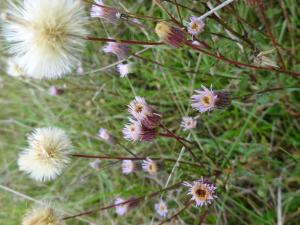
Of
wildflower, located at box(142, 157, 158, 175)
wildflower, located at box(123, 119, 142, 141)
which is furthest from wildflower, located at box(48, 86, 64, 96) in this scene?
wildflower, located at box(123, 119, 142, 141)

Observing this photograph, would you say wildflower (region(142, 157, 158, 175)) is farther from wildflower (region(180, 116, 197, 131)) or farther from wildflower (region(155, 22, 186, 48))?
wildflower (region(155, 22, 186, 48))

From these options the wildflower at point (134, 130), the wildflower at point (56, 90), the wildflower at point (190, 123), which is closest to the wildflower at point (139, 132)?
the wildflower at point (134, 130)

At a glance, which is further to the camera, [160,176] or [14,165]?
[14,165]

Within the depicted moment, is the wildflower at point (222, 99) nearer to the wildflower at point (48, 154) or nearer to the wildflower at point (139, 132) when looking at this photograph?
the wildflower at point (139, 132)

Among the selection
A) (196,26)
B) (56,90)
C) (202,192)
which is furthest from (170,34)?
(56,90)

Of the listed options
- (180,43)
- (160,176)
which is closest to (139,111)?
(180,43)

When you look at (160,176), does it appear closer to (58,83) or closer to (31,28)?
(58,83)
